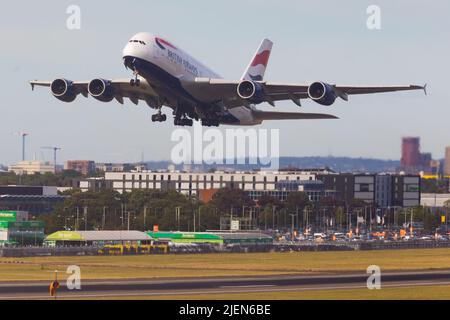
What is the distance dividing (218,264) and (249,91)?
885 inches

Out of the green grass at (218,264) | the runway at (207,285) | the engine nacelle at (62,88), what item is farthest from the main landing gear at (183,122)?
the runway at (207,285)

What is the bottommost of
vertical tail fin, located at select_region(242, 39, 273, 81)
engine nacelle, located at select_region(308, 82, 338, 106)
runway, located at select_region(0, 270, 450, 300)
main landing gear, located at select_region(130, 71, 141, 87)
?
runway, located at select_region(0, 270, 450, 300)

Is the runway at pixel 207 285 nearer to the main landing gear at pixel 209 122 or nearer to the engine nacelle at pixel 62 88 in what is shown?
the main landing gear at pixel 209 122

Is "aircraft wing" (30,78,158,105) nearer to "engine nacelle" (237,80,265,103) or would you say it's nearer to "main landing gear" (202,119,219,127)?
"main landing gear" (202,119,219,127)

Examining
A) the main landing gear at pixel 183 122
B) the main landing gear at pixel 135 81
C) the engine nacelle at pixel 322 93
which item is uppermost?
the main landing gear at pixel 135 81

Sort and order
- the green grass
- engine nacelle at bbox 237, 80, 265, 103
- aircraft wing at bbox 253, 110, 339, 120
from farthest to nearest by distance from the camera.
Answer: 1. aircraft wing at bbox 253, 110, 339, 120
2. the green grass
3. engine nacelle at bbox 237, 80, 265, 103

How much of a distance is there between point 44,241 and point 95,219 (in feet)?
119

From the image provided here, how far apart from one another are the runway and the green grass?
5.61 meters

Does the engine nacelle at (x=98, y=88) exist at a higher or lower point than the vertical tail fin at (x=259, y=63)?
lower

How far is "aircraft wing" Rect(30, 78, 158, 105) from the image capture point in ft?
278

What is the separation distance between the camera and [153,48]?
8038 cm

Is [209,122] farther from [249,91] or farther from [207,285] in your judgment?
[207,285]

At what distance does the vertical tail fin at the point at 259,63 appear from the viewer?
106 metres

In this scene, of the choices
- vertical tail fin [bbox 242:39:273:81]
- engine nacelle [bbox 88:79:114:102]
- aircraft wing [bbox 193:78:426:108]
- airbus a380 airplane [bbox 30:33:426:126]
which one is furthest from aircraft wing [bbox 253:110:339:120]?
engine nacelle [bbox 88:79:114:102]
